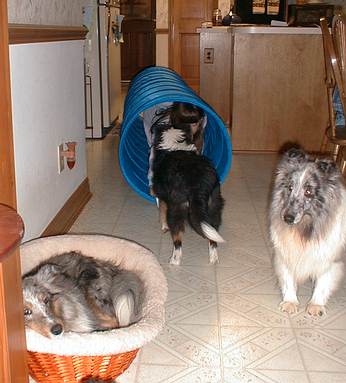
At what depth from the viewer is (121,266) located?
2.61 metres

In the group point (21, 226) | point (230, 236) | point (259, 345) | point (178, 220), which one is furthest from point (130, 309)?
point (230, 236)

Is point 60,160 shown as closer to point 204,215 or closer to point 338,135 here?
point 204,215

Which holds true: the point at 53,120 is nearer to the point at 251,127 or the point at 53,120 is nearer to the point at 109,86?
the point at 251,127

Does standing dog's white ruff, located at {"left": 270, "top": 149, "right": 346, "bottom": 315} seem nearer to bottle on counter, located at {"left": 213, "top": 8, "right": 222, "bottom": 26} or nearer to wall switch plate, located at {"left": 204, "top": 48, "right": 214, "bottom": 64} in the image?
wall switch plate, located at {"left": 204, "top": 48, "right": 214, "bottom": 64}

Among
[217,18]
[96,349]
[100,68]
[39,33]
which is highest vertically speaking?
[217,18]

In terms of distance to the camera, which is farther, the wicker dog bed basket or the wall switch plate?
the wall switch plate

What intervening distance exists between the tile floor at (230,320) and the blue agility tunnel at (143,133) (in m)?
0.33

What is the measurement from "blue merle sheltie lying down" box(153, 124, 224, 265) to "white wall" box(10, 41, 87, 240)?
0.67 metres

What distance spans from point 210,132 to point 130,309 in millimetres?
2592

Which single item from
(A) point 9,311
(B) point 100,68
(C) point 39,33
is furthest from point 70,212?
(B) point 100,68

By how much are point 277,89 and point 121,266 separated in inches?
138

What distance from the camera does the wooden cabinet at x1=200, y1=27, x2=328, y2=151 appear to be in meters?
5.36

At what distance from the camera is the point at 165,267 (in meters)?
3.06

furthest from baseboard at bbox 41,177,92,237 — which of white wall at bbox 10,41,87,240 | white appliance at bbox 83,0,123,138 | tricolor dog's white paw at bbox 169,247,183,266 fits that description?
white appliance at bbox 83,0,123,138
